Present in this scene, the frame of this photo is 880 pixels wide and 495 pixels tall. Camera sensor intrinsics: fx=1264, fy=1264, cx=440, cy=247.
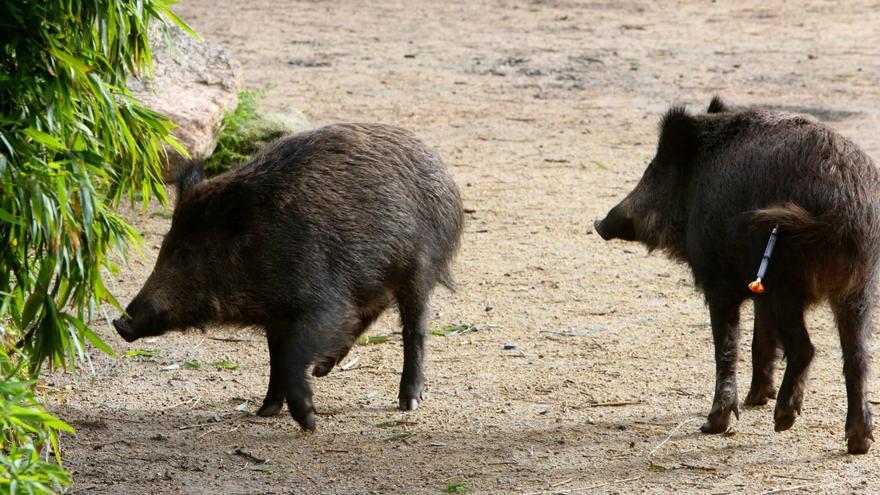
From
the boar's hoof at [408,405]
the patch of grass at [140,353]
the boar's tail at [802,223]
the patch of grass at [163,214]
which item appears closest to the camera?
the boar's tail at [802,223]

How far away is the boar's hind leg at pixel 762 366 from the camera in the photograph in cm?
535

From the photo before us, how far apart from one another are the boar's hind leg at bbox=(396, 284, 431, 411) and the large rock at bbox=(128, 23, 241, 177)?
3.04 m

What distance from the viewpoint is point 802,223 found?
4.48 metres

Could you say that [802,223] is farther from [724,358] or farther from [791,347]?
[724,358]

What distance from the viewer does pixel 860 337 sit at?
4.76m

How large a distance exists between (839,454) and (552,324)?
2031 millimetres

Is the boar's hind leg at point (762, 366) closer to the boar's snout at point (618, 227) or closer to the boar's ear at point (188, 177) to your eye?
the boar's snout at point (618, 227)

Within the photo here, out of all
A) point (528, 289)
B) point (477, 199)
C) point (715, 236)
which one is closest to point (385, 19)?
point (477, 199)

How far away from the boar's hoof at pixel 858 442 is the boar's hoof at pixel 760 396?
62cm

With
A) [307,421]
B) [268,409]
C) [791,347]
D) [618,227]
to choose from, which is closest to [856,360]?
[791,347]

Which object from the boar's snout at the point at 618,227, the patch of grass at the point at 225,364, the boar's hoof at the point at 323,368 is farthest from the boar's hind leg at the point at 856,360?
the patch of grass at the point at 225,364

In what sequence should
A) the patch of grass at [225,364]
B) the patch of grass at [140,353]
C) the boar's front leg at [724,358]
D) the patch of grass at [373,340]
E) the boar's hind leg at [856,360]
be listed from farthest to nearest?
the patch of grass at [373,340], the patch of grass at [140,353], the patch of grass at [225,364], the boar's front leg at [724,358], the boar's hind leg at [856,360]

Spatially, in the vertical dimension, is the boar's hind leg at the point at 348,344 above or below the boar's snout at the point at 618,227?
below

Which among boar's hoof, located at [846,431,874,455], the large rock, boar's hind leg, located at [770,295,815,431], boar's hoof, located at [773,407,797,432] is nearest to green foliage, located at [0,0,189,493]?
boar's hind leg, located at [770,295,815,431]
